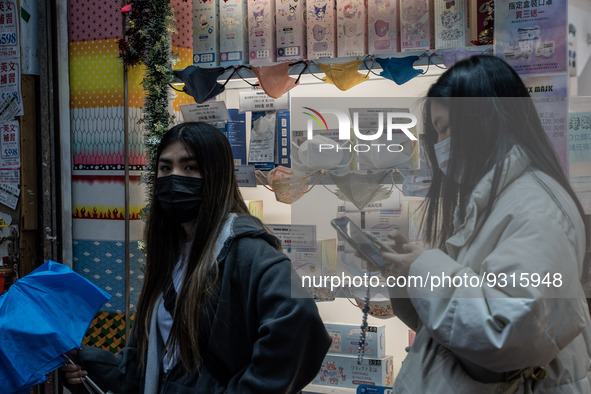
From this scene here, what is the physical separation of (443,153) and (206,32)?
7.30 ft

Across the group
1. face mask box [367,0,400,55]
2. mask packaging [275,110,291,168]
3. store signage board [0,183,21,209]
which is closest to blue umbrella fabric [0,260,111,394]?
mask packaging [275,110,291,168]

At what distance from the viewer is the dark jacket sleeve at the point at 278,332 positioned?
1.65 metres

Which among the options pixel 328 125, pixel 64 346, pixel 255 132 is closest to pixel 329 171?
pixel 328 125

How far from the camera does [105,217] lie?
370 cm

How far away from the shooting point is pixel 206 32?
3.28 m

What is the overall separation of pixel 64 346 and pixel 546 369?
1358mm

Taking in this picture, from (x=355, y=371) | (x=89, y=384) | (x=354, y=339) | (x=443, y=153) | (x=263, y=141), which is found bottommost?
(x=355, y=371)

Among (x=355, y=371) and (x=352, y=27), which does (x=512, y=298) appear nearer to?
(x=355, y=371)

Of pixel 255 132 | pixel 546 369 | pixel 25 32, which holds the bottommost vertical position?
pixel 546 369

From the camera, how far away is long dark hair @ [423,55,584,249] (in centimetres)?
127

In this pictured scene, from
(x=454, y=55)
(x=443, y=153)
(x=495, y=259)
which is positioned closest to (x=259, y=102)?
(x=454, y=55)

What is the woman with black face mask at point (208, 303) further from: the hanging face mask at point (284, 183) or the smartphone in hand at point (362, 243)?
the hanging face mask at point (284, 183)

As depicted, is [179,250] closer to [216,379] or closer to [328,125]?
[216,379]

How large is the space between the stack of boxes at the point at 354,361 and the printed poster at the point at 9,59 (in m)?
2.35
